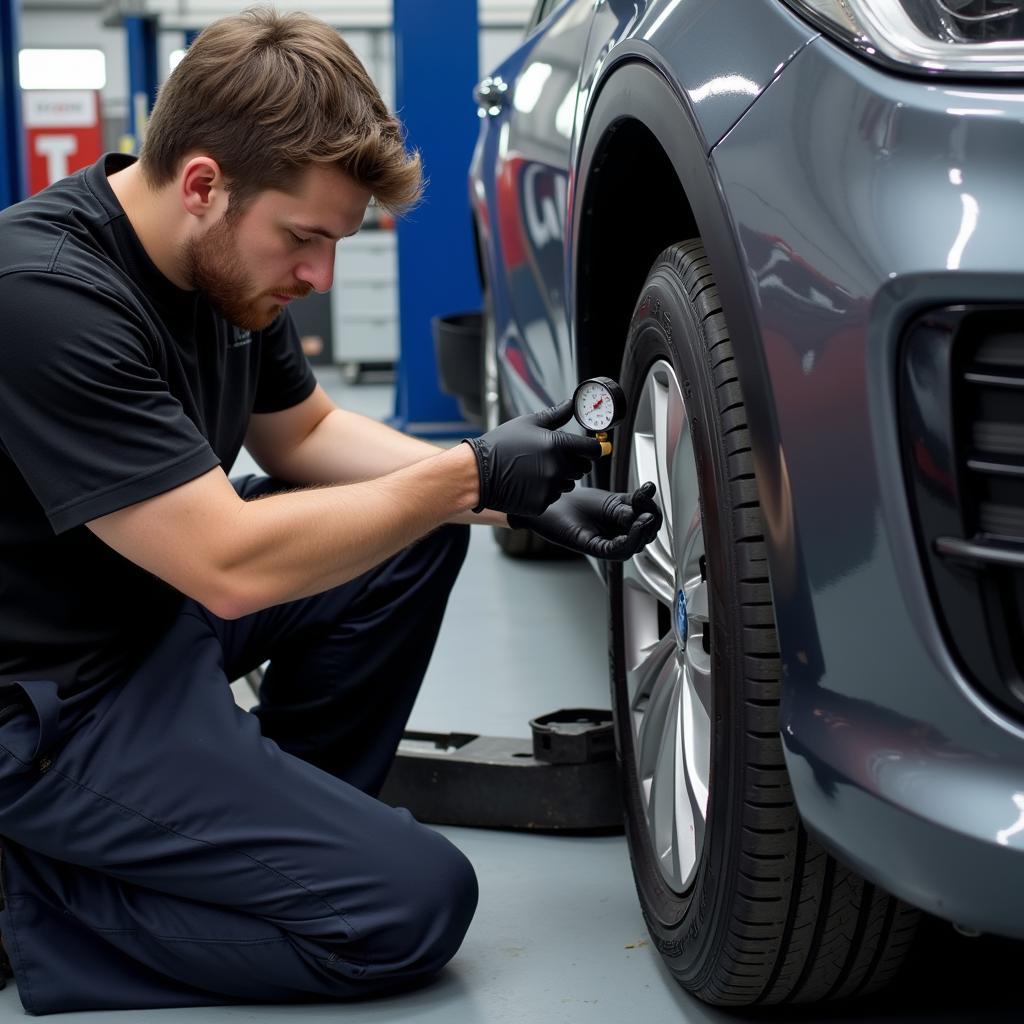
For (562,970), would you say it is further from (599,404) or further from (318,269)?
(318,269)

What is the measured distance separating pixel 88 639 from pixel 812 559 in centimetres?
90

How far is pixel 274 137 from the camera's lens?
5.02 feet

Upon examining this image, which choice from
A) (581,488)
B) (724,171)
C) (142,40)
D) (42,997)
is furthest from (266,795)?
(142,40)

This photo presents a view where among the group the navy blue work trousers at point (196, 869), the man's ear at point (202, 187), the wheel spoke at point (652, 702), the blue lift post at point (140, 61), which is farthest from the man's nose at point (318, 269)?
the blue lift post at point (140, 61)

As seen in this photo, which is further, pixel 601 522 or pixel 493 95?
pixel 493 95

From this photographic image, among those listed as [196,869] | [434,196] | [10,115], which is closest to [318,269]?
[196,869]

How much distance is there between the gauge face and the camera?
61.2 inches

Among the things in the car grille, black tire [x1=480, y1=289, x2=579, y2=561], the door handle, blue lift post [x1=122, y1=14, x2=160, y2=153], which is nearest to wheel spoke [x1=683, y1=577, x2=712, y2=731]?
the car grille

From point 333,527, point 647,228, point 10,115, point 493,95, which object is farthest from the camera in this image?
point 10,115

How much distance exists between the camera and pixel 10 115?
5.71 metres

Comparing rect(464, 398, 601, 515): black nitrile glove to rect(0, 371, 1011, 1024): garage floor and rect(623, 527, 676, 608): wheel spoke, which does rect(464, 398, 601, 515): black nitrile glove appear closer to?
rect(623, 527, 676, 608): wheel spoke

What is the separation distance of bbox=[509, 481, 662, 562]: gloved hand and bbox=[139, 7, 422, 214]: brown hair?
44 cm

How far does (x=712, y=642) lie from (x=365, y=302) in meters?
8.33

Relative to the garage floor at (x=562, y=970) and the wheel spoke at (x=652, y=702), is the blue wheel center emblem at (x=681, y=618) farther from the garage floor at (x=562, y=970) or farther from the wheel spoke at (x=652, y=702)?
the garage floor at (x=562, y=970)
